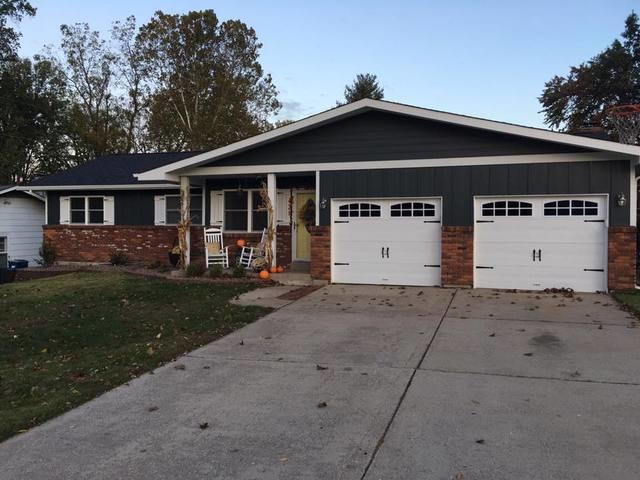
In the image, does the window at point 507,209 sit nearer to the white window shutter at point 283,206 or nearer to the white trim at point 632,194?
the white trim at point 632,194

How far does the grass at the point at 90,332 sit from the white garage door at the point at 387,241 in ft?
8.14

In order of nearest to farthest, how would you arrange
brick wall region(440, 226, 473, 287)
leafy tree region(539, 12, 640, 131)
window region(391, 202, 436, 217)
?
brick wall region(440, 226, 473, 287)
window region(391, 202, 436, 217)
leafy tree region(539, 12, 640, 131)

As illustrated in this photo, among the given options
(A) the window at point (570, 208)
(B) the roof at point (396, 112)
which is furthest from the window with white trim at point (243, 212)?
(A) the window at point (570, 208)

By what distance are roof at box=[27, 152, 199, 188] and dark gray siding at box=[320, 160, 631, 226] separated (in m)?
6.92

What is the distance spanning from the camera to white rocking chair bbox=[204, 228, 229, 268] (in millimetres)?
14742

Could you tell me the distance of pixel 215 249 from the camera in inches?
586

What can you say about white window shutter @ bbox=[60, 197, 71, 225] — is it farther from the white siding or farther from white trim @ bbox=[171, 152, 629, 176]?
white trim @ bbox=[171, 152, 629, 176]

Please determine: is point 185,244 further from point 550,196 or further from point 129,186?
point 550,196

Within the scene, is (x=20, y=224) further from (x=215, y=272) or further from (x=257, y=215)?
(x=215, y=272)

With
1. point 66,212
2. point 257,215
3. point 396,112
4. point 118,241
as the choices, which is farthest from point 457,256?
point 66,212

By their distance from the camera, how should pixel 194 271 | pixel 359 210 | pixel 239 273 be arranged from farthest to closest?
pixel 194 271 → pixel 239 273 → pixel 359 210

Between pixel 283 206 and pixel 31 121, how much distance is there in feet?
89.5

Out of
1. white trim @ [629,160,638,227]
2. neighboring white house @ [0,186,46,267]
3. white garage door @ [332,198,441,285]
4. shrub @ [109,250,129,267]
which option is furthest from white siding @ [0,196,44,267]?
white trim @ [629,160,638,227]

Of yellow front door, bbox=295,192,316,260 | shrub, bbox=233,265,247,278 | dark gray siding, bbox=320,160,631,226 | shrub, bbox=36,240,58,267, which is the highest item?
dark gray siding, bbox=320,160,631,226
